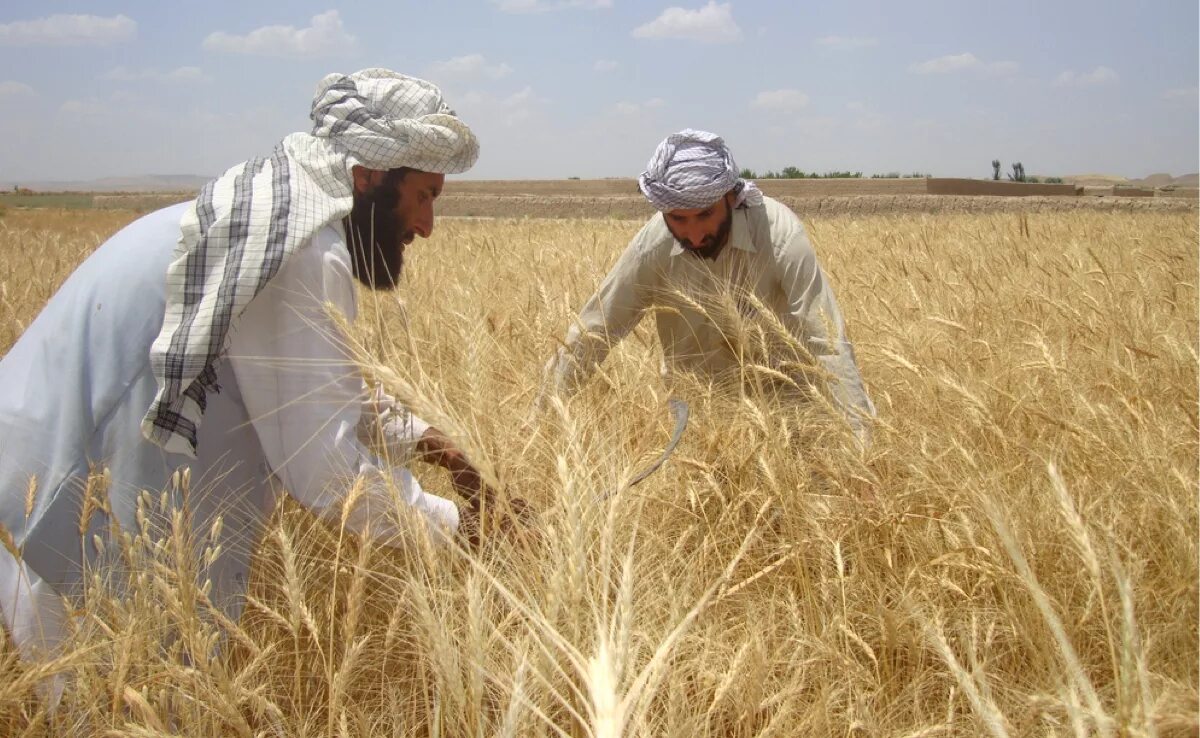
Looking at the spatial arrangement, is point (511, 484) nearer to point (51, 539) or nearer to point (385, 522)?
point (385, 522)

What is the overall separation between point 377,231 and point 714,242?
4.44ft

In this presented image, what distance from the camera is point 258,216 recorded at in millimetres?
1628

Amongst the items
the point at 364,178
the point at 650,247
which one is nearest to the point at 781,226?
the point at 650,247

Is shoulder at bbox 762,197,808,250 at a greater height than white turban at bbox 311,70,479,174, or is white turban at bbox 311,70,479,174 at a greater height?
white turban at bbox 311,70,479,174

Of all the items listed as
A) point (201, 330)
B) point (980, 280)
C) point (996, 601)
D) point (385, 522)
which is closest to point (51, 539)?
point (201, 330)

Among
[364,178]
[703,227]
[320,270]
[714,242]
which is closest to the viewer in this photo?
[320,270]

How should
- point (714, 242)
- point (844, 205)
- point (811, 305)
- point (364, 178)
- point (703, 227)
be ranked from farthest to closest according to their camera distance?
1. point (844, 205)
2. point (714, 242)
3. point (703, 227)
4. point (811, 305)
5. point (364, 178)

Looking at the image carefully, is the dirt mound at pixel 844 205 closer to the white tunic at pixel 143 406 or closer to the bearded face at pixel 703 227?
the bearded face at pixel 703 227

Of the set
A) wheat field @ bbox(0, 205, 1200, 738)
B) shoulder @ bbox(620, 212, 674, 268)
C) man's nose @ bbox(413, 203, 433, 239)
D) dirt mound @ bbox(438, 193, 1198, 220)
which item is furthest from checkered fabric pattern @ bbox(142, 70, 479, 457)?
dirt mound @ bbox(438, 193, 1198, 220)

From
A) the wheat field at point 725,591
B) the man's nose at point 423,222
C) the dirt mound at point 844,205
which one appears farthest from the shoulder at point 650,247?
the dirt mound at point 844,205

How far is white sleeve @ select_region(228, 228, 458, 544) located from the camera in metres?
1.58

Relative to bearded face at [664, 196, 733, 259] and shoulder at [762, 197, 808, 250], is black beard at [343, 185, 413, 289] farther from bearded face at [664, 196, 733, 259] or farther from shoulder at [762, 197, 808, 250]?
shoulder at [762, 197, 808, 250]

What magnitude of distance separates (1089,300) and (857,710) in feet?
6.63

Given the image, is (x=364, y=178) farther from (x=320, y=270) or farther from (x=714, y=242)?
(x=714, y=242)
